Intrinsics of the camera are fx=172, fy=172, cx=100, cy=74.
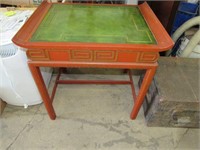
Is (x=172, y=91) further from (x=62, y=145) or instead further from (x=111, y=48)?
(x=62, y=145)

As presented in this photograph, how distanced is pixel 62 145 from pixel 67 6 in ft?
3.24

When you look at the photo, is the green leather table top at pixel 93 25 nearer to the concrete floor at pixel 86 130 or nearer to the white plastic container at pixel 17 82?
the white plastic container at pixel 17 82

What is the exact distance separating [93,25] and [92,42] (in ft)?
0.70

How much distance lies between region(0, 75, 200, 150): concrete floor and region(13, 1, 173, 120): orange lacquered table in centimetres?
33

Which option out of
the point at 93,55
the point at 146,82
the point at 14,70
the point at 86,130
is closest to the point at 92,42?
the point at 93,55

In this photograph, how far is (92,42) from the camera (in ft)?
2.83

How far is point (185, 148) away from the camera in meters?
1.21

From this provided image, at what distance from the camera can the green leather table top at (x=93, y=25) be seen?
900 mm

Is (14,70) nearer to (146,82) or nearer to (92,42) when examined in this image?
(92,42)

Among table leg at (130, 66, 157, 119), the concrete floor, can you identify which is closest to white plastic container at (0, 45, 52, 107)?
the concrete floor

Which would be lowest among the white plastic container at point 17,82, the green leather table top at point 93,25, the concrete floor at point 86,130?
the concrete floor at point 86,130

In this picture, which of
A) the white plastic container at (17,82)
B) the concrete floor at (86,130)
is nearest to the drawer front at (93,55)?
the white plastic container at (17,82)

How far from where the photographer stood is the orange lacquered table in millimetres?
838

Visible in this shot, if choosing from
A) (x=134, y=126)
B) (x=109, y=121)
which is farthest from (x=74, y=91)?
(x=134, y=126)
